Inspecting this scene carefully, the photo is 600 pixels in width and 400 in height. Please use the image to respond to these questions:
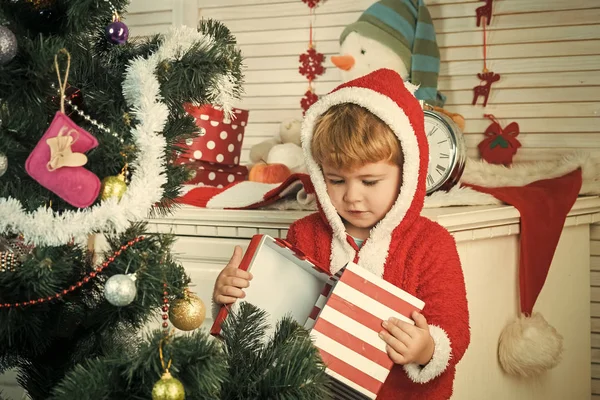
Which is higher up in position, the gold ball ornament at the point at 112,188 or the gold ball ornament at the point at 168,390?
the gold ball ornament at the point at 112,188

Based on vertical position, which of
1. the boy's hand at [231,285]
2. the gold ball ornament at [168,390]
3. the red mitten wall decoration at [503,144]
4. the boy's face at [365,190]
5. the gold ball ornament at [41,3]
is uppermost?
the red mitten wall decoration at [503,144]

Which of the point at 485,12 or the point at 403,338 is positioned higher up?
the point at 485,12

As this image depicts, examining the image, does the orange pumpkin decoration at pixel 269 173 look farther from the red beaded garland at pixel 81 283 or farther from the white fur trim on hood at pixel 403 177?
the red beaded garland at pixel 81 283

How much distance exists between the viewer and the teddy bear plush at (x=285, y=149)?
7.50ft

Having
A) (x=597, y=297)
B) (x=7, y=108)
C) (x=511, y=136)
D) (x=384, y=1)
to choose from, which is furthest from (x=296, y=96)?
(x=7, y=108)

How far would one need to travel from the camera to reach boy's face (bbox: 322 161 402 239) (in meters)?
1.32

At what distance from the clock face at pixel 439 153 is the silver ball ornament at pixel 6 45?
1.11 meters

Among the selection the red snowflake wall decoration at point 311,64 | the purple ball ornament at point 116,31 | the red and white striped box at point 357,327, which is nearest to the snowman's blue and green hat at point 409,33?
the red snowflake wall decoration at point 311,64

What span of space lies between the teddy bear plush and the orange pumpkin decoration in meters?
0.05

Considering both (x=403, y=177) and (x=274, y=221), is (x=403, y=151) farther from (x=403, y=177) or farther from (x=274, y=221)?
(x=274, y=221)

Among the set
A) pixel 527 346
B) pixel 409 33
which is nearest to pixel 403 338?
pixel 527 346

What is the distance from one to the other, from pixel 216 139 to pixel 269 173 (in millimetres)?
214

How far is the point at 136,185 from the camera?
104 cm

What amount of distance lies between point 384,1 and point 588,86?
663 millimetres
